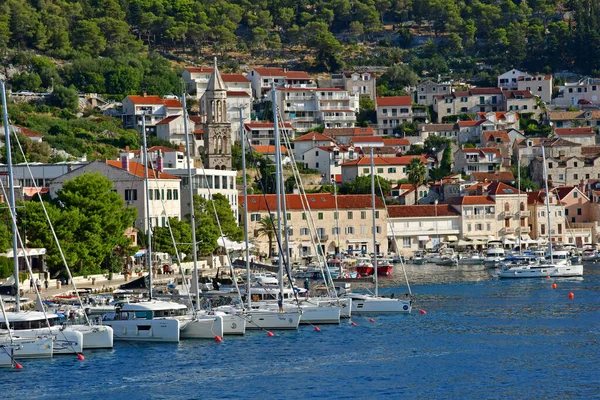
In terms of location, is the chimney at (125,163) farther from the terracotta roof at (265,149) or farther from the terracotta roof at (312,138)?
the terracotta roof at (312,138)

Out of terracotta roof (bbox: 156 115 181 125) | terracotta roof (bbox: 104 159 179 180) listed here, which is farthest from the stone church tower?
terracotta roof (bbox: 104 159 179 180)

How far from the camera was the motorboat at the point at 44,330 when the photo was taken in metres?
44.8

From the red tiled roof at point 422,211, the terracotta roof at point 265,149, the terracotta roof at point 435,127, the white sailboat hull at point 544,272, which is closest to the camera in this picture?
the white sailboat hull at point 544,272

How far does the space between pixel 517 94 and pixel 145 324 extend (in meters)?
105

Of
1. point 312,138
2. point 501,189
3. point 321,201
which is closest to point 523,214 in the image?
point 501,189

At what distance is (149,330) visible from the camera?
161 ft

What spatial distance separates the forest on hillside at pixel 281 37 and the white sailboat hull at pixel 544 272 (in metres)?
68.6

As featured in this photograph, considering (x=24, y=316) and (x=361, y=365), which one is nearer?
(x=24, y=316)

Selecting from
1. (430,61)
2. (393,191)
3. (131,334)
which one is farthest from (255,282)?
(430,61)

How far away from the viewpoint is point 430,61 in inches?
6619

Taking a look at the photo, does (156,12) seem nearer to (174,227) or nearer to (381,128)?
(381,128)

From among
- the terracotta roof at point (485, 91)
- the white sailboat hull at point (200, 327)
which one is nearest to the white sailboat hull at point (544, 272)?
the white sailboat hull at point (200, 327)

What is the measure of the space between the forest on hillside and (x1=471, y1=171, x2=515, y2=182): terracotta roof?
37.8m

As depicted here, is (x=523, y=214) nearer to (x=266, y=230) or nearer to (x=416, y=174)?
(x=416, y=174)
